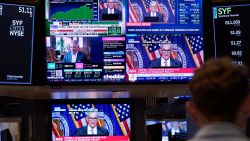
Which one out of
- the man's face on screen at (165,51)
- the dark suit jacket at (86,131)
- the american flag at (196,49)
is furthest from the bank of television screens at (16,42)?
the american flag at (196,49)

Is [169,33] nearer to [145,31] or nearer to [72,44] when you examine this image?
[145,31]

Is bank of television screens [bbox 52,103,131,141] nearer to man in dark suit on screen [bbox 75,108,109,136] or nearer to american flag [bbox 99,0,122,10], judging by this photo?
man in dark suit on screen [bbox 75,108,109,136]

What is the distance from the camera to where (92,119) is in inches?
151

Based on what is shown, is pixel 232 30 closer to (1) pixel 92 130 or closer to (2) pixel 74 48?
(2) pixel 74 48

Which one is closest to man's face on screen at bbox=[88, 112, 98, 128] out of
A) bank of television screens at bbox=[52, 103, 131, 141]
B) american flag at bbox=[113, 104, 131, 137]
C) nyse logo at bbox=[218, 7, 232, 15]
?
bank of television screens at bbox=[52, 103, 131, 141]

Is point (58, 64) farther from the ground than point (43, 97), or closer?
farther from the ground

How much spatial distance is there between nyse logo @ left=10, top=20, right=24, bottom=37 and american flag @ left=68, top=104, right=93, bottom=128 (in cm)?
73

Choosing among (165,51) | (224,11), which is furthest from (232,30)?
(165,51)

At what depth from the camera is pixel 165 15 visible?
350 centimetres

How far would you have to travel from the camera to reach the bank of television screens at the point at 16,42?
3416mm

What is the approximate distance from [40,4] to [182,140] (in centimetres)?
185

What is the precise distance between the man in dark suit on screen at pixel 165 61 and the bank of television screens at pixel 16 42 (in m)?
0.86

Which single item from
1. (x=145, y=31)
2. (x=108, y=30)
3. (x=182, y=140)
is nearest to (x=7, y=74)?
(x=108, y=30)

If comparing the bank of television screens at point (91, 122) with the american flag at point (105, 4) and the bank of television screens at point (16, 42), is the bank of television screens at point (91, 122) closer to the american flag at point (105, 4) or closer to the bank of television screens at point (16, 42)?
the bank of television screens at point (16, 42)
